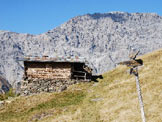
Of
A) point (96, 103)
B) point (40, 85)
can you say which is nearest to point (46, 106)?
point (96, 103)

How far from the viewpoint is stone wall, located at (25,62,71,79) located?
153 feet

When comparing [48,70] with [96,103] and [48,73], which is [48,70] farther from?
Result: [96,103]

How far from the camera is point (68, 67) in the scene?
46.6 meters

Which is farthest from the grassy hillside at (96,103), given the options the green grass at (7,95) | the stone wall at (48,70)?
the green grass at (7,95)

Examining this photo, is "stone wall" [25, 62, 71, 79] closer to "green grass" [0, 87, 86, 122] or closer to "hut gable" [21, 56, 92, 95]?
"hut gable" [21, 56, 92, 95]

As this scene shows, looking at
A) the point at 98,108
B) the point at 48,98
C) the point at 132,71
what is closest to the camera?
the point at 132,71

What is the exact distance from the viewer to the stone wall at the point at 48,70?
46.5 meters

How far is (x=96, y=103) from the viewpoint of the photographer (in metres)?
32.8

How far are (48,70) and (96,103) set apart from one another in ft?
54.9

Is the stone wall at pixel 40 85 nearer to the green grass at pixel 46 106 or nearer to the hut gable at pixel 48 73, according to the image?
the hut gable at pixel 48 73

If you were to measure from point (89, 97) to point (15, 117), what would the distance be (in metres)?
Result: 11.1

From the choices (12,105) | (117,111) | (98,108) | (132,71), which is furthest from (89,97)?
(132,71)

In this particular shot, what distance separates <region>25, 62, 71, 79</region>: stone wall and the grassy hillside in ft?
12.5

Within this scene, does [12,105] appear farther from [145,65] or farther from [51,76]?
[145,65]
